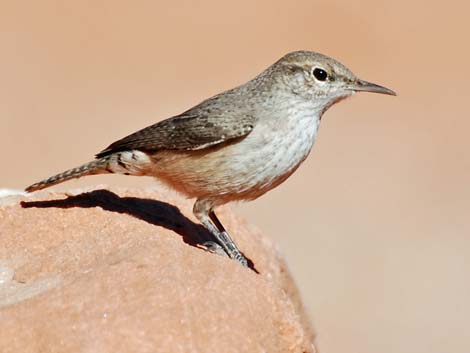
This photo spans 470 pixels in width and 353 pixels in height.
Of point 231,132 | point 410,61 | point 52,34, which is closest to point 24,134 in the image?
point 52,34

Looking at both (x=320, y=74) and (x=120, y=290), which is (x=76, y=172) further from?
(x=120, y=290)

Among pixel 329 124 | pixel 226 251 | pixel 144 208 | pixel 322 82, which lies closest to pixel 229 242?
pixel 226 251

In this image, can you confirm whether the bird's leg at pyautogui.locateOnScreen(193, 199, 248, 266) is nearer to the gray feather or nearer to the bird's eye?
the gray feather

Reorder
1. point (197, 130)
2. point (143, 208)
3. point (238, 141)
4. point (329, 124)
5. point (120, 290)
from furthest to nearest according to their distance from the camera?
point (329, 124) → point (143, 208) → point (197, 130) → point (238, 141) → point (120, 290)

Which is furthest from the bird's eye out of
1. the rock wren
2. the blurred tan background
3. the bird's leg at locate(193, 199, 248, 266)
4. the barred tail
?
the blurred tan background

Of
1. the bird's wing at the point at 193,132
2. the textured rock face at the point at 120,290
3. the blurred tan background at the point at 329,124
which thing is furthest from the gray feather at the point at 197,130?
the blurred tan background at the point at 329,124

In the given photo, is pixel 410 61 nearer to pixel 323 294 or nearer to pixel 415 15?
pixel 415 15

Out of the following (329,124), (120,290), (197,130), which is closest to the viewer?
(120,290)
